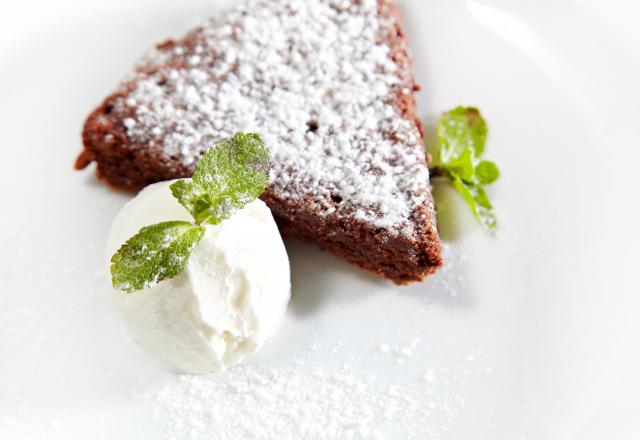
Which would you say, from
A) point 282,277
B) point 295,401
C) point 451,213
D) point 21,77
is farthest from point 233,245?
point 21,77

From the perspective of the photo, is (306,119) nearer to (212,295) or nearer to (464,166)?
(464,166)

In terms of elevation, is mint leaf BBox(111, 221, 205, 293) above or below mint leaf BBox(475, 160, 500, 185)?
below

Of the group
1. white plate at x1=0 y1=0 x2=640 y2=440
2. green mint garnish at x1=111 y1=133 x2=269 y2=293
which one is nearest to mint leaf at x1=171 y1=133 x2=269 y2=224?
green mint garnish at x1=111 y1=133 x2=269 y2=293

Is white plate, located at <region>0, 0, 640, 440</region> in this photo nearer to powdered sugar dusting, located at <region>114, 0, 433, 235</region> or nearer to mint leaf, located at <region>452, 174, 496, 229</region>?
mint leaf, located at <region>452, 174, 496, 229</region>

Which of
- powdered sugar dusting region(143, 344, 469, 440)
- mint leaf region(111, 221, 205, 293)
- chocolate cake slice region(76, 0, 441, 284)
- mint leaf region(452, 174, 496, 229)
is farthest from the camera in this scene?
mint leaf region(452, 174, 496, 229)

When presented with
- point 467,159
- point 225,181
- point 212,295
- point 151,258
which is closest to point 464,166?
point 467,159

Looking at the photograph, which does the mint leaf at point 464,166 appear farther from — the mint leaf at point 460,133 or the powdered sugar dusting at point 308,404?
the powdered sugar dusting at point 308,404
